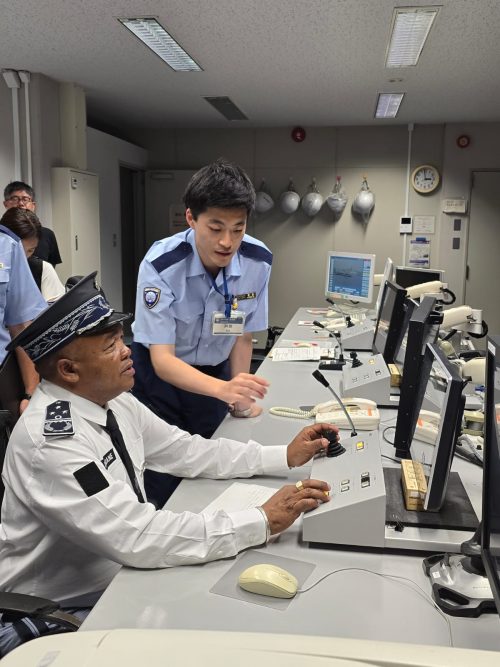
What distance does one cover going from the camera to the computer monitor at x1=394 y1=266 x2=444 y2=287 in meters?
3.87

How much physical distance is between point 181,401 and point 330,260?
3.28 m

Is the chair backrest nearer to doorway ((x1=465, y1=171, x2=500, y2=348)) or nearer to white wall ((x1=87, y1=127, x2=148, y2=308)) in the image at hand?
white wall ((x1=87, y1=127, x2=148, y2=308))

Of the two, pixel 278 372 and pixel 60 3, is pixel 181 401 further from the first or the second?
pixel 60 3

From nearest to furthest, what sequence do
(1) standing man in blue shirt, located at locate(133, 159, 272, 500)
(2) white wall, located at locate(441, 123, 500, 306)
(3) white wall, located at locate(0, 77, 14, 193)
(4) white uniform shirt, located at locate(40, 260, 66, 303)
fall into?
(1) standing man in blue shirt, located at locate(133, 159, 272, 500)
(4) white uniform shirt, located at locate(40, 260, 66, 303)
(3) white wall, located at locate(0, 77, 14, 193)
(2) white wall, located at locate(441, 123, 500, 306)

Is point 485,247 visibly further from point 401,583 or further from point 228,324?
point 401,583

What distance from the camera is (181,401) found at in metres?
2.25

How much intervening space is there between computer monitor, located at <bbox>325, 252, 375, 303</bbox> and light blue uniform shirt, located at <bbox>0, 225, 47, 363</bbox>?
2.93 metres

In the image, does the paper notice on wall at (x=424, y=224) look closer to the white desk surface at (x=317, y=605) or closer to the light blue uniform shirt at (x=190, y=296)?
the light blue uniform shirt at (x=190, y=296)

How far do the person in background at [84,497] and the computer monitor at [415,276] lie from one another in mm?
2878

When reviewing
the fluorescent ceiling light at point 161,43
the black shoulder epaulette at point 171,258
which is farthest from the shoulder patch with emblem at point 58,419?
the fluorescent ceiling light at point 161,43

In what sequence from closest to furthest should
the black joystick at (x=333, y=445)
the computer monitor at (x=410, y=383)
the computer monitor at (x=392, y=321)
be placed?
the black joystick at (x=333, y=445)
the computer monitor at (x=410, y=383)
the computer monitor at (x=392, y=321)

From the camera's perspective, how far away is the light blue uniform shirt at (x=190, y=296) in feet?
6.63

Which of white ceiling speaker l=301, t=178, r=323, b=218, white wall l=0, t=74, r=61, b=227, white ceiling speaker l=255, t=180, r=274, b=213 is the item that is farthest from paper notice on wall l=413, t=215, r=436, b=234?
white wall l=0, t=74, r=61, b=227

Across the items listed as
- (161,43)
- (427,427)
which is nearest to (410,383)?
(427,427)
